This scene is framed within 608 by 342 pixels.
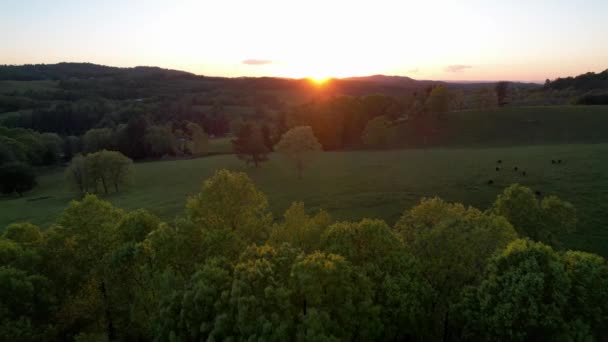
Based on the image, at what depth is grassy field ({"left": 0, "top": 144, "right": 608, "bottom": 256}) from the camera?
181 ft

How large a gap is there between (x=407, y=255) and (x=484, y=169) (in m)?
55.6

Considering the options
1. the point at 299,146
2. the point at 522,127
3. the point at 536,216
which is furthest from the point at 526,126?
the point at 536,216

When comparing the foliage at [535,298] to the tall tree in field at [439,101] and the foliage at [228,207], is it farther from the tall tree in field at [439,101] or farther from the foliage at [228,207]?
the tall tree in field at [439,101]

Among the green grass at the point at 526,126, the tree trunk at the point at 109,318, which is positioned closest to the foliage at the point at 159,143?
the green grass at the point at 526,126

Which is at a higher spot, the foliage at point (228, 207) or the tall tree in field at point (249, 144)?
the foliage at point (228, 207)

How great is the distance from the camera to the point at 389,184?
2670 inches

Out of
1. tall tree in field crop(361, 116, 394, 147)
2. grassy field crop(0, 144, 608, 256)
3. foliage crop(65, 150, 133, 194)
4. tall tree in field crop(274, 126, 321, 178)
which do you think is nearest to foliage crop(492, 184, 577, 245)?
grassy field crop(0, 144, 608, 256)

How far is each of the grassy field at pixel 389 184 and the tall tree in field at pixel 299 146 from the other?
14.7ft

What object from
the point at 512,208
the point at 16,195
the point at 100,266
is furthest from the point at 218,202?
the point at 16,195

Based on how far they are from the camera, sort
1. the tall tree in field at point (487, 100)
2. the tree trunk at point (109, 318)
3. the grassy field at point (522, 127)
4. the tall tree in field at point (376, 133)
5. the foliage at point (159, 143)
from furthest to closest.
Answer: the tall tree in field at point (487, 100)
the foliage at point (159, 143)
the tall tree in field at point (376, 133)
the grassy field at point (522, 127)
the tree trunk at point (109, 318)

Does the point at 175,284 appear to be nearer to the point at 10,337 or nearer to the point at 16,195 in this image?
the point at 10,337

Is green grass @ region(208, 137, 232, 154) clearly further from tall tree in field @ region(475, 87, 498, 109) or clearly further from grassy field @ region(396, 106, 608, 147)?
tall tree in field @ region(475, 87, 498, 109)

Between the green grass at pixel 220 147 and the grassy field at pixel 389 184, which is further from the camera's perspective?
the green grass at pixel 220 147

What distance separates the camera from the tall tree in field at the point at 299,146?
3150 inches
